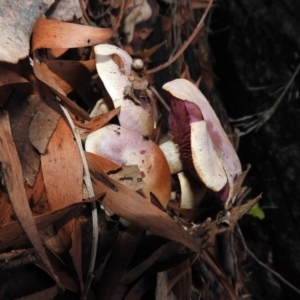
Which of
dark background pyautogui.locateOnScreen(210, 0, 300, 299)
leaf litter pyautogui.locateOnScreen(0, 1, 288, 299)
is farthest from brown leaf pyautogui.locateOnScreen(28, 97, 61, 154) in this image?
dark background pyautogui.locateOnScreen(210, 0, 300, 299)

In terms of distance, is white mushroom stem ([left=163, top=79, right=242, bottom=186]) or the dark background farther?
the dark background

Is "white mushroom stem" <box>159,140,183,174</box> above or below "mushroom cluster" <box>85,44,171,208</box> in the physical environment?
below

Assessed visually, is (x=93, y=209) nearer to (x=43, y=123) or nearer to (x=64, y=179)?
(x=64, y=179)

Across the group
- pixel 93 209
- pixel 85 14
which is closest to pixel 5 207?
pixel 93 209

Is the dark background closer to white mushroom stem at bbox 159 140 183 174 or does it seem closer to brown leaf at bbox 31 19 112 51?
white mushroom stem at bbox 159 140 183 174

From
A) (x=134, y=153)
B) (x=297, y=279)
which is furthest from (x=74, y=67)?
(x=297, y=279)

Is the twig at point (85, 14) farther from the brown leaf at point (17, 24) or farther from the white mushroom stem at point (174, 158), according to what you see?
the white mushroom stem at point (174, 158)

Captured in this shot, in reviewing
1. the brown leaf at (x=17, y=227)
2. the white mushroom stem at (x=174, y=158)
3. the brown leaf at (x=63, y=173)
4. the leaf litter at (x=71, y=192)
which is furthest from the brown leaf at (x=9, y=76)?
the white mushroom stem at (x=174, y=158)
